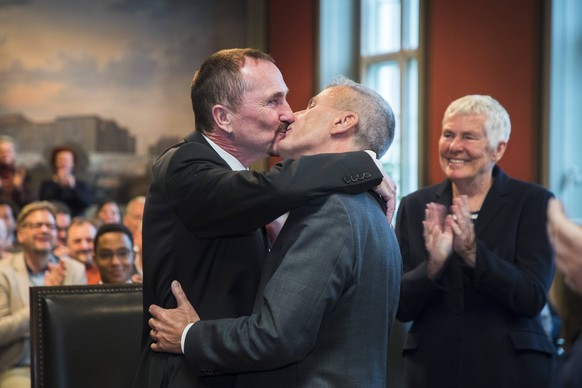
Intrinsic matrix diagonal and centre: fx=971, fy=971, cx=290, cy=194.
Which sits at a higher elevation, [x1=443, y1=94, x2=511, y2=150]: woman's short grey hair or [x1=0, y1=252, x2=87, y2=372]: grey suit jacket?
[x1=443, y1=94, x2=511, y2=150]: woman's short grey hair

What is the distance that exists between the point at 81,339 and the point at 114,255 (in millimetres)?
2517

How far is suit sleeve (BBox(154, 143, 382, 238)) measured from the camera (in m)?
2.27

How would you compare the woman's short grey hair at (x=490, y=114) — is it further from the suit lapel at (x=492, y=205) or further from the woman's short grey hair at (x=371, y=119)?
the woman's short grey hair at (x=371, y=119)

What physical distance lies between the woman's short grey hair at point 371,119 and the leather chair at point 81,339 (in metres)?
0.98

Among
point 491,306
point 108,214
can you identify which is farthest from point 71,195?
point 491,306

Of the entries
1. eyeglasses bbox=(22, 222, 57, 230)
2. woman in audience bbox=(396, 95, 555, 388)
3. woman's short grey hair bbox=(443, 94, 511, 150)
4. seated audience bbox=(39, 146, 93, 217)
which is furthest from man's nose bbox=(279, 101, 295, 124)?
seated audience bbox=(39, 146, 93, 217)

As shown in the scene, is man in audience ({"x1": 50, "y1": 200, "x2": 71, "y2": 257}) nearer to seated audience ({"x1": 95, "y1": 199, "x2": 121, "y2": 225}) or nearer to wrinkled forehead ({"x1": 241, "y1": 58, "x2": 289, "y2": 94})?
seated audience ({"x1": 95, "y1": 199, "x2": 121, "y2": 225})

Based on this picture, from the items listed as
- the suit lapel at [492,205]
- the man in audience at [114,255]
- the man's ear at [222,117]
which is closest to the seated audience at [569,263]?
the man's ear at [222,117]

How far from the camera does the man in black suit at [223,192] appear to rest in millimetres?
2293

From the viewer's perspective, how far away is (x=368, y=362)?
89.7 inches

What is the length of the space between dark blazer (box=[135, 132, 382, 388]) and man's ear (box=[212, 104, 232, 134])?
2.5 inches

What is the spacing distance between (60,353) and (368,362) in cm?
108

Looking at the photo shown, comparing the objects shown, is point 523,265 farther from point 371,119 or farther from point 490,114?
point 371,119

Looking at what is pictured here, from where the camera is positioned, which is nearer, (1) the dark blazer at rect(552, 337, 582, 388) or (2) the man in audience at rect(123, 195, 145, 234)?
(1) the dark blazer at rect(552, 337, 582, 388)
